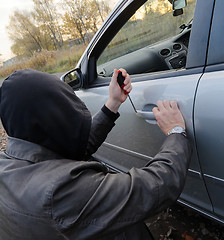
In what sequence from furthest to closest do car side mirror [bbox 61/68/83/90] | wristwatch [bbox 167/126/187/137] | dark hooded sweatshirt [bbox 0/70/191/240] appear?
car side mirror [bbox 61/68/83/90], wristwatch [bbox 167/126/187/137], dark hooded sweatshirt [bbox 0/70/191/240]

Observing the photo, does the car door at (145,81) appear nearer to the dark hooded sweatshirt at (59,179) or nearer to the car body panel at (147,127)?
the car body panel at (147,127)

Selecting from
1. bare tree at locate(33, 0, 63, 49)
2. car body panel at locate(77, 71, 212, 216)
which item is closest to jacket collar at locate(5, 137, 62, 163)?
car body panel at locate(77, 71, 212, 216)

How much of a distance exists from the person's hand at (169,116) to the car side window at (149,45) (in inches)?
30.3

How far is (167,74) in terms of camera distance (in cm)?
122

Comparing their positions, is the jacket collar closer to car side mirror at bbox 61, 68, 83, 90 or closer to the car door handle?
the car door handle

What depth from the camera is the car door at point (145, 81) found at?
1.06 metres

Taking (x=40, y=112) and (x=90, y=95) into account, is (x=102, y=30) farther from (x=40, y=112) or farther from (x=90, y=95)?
(x=40, y=112)

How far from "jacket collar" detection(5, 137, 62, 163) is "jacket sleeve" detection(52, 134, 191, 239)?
7.4 inches

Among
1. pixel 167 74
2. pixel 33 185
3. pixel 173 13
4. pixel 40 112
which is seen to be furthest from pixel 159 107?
pixel 173 13

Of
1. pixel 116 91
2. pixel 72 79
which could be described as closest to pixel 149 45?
pixel 72 79

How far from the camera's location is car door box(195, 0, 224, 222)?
927 millimetres

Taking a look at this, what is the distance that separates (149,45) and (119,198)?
1824 millimetres

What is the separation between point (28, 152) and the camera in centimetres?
82

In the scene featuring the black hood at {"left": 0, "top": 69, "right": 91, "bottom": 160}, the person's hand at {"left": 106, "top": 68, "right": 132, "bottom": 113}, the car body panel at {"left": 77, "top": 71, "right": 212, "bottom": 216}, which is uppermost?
the black hood at {"left": 0, "top": 69, "right": 91, "bottom": 160}
